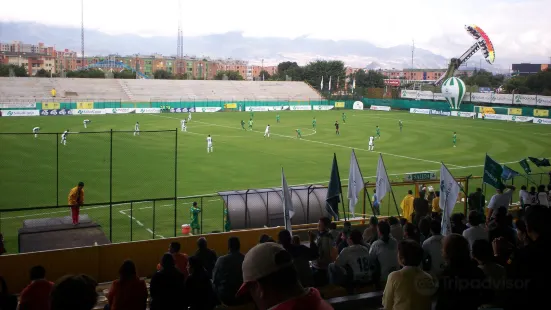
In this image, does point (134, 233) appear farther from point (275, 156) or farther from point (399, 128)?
point (399, 128)

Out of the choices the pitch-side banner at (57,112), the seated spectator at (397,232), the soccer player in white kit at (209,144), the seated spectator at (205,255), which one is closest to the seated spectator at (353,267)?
the seated spectator at (205,255)

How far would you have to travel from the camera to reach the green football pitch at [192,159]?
81.0 feet

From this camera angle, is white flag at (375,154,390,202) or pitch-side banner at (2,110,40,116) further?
pitch-side banner at (2,110,40,116)

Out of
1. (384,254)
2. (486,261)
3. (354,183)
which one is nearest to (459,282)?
(486,261)

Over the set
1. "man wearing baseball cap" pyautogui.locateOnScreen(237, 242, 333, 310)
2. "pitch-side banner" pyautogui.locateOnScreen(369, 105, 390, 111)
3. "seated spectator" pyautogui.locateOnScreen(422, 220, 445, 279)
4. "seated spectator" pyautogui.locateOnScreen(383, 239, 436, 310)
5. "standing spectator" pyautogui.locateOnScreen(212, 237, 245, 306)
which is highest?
"pitch-side banner" pyautogui.locateOnScreen(369, 105, 390, 111)

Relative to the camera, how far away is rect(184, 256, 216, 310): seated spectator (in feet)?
25.8

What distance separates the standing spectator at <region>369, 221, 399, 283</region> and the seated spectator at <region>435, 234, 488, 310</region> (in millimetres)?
2734

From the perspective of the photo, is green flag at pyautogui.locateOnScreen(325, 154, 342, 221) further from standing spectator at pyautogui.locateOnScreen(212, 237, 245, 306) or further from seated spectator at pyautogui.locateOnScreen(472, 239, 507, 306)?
seated spectator at pyautogui.locateOnScreen(472, 239, 507, 306)

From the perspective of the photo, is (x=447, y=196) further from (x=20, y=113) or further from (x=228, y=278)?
(x=20, y=113)

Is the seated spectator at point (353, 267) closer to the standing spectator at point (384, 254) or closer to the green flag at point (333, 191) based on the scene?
the standing spectator at point (384, 254)

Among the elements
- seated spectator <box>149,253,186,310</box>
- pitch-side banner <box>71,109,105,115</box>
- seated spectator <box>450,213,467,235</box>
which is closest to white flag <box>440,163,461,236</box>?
seated spectator <box>450,213,467,235</box>

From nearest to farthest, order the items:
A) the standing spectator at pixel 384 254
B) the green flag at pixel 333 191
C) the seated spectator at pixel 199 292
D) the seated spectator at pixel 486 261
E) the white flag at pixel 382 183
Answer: the seated spectator at pixel 486 261, the seated spectator at pixel 199 292, the standing spectator at pixel 384 254, the green flag at pixel 333 191, the white flag at pixel 382 183

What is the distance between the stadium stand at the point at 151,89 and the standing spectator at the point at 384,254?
86712 millimetres

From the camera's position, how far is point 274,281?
10.2 ft
